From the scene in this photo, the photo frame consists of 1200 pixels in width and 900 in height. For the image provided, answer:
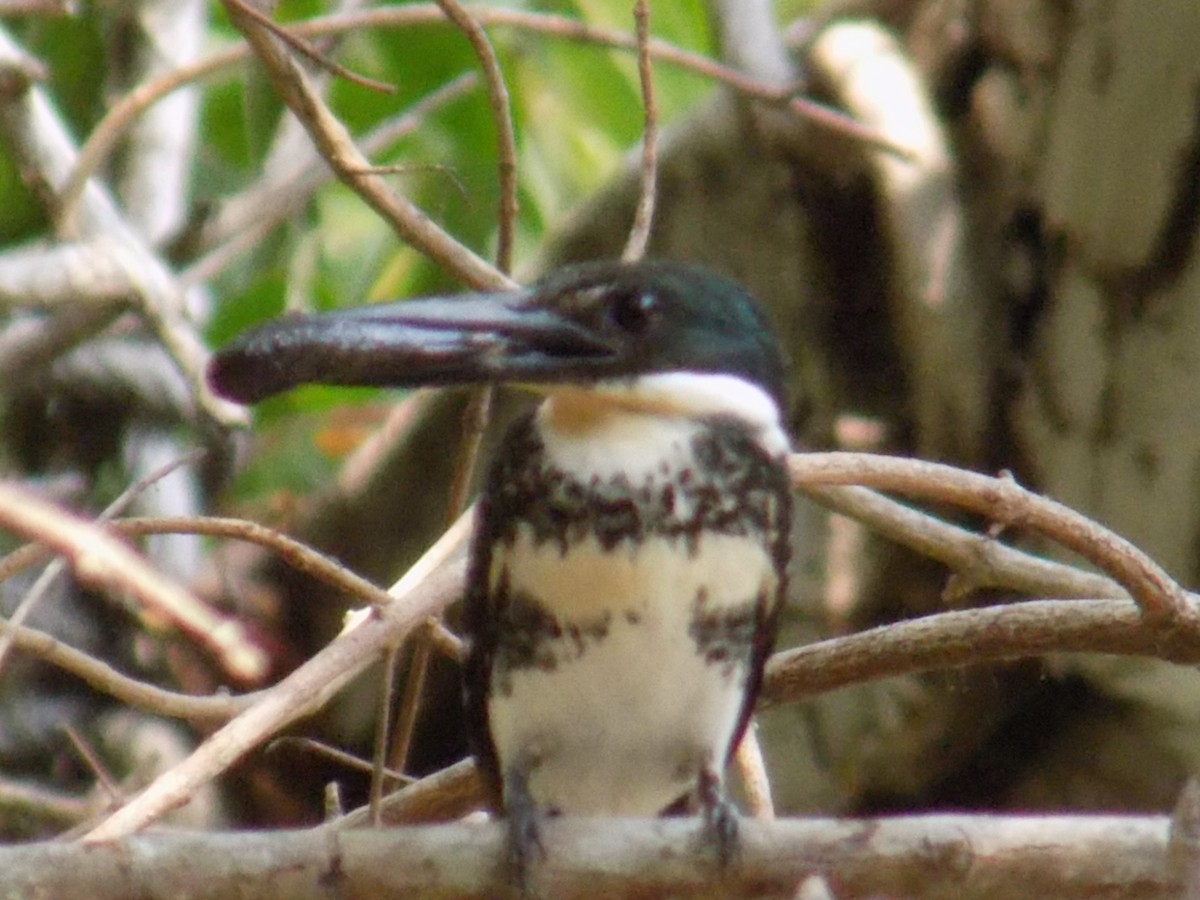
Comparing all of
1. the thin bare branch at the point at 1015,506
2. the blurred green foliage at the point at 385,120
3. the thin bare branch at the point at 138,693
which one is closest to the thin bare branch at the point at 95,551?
the thin bare branch at the point at 138,693

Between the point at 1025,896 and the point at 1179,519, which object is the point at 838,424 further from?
the point at 1025,896

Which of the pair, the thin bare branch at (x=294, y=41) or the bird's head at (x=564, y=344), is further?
the thin bare branch at (x=294, y=41)

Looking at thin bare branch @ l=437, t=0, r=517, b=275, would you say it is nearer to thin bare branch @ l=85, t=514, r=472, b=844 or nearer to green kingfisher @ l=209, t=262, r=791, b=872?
green kingfisher @ l=209, t=262, r=791, b=872

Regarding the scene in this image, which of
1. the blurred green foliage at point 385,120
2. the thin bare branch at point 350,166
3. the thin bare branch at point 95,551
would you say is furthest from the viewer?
the blurred green foliage at point 385,120

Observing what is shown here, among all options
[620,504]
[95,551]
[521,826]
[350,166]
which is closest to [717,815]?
[521,826]

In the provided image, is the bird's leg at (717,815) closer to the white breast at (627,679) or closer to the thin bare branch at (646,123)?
the white breast at (627,679)

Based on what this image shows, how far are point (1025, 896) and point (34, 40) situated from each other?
254 centimetres

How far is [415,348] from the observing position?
5.43 feet

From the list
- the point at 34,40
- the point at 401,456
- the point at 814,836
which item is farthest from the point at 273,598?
the point at 814,836

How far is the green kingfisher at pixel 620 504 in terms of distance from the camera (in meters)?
1.77

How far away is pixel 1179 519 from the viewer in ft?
11.1

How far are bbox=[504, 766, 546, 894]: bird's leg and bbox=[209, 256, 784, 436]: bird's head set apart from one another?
15.9 inches

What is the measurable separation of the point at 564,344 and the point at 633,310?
0.09m

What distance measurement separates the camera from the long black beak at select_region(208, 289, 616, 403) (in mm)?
1535
